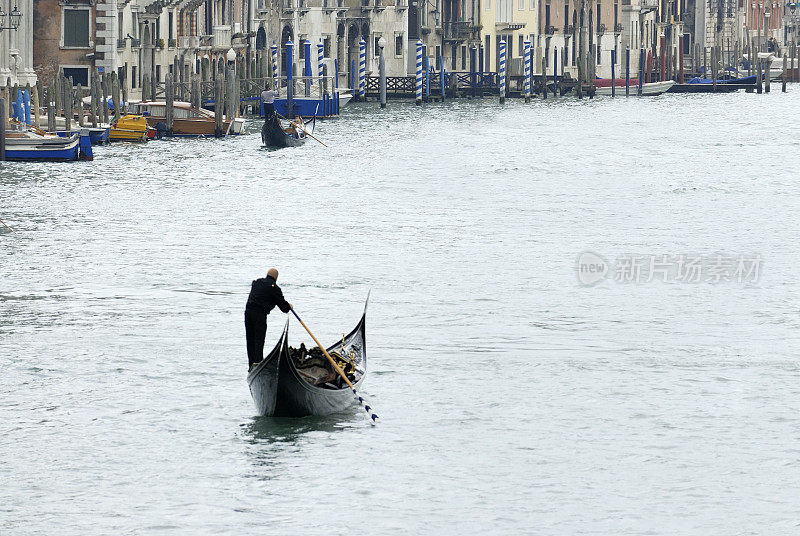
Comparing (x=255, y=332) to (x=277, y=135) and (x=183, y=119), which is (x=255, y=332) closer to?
(x=277, y=135)

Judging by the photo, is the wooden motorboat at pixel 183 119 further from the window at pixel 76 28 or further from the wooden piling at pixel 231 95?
the window at pixel 76 28

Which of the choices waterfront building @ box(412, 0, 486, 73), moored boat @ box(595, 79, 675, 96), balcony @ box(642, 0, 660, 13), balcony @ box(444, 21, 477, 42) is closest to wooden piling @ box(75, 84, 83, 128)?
waterfront building @ box(412, 0, 486, 73)

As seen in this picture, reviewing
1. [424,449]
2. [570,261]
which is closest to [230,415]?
[424,449]

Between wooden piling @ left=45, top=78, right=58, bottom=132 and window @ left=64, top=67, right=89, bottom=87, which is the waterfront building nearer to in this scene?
window @ left=64, top=67, right=89, bottom=87

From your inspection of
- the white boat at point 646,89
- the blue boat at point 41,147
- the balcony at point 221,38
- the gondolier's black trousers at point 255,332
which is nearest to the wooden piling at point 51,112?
the blue boat at point 41,147

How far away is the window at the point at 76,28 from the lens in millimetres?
64438

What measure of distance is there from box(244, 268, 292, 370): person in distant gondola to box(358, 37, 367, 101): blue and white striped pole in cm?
7025

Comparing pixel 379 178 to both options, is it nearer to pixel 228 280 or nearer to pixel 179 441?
pixel 228 280

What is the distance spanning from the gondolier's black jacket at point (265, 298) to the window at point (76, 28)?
161 ft

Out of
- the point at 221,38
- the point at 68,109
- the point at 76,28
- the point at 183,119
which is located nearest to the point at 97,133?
the point at 68,109

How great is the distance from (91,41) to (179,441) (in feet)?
163

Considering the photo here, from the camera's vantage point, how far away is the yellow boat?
52.4 m

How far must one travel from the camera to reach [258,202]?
37625 millimetres

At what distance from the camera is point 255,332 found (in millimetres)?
17141
